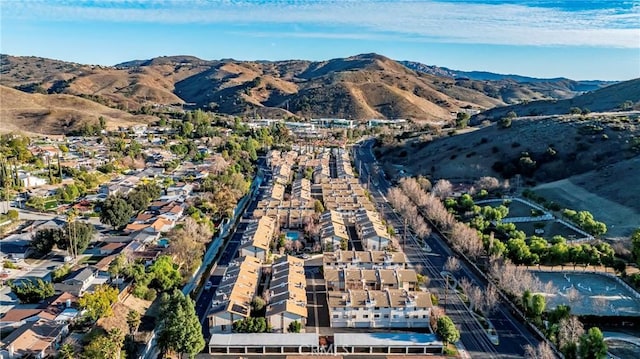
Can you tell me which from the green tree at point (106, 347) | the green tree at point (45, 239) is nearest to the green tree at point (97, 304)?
the green tree at point (106, 347)

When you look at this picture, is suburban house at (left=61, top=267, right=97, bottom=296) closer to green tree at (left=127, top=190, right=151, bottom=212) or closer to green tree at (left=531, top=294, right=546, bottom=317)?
green tree at (left=127, top=190, right=151, bottom=212)

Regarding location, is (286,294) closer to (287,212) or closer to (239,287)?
(239,287)

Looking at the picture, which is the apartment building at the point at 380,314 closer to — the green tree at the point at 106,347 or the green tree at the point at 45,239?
the green tree at the point at 106,347

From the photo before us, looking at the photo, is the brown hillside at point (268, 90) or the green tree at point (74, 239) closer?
the green tree at point (74, 239)

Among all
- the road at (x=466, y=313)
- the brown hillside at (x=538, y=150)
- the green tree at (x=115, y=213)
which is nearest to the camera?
the road at (x=466, y=313)

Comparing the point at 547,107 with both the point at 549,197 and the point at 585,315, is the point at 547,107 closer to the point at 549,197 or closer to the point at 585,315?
the point at 549,197

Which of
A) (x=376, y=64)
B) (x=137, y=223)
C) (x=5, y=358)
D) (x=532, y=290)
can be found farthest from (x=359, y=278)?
(x=376, y=64)

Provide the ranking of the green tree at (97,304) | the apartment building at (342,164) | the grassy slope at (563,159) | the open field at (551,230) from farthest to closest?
the apartment building at (342,164), the grassy slope at (563,159), the open field at (551,230), the green tree at (97,304)

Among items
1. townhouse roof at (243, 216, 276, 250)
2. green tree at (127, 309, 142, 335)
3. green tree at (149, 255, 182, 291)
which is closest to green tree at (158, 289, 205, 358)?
green tree at (127, 309, 142, 335)
